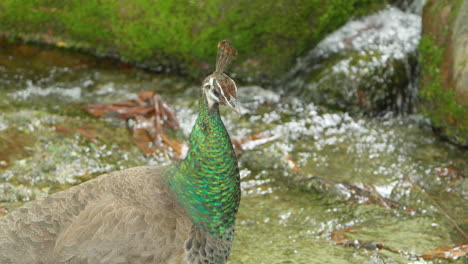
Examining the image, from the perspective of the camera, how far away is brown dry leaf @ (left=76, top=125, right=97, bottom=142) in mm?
5059

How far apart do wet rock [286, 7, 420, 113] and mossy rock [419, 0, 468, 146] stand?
0.25 meters

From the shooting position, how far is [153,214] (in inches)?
118

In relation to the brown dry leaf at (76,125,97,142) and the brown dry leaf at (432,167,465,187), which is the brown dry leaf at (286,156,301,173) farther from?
the brown dry leaf at (76,125,97,142)

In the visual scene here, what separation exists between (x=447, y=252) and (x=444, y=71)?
7.47 feet

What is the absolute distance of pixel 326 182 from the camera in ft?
15.2

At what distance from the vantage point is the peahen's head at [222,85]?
288cm

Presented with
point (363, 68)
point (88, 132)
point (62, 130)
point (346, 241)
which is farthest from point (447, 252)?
point (62, 130)

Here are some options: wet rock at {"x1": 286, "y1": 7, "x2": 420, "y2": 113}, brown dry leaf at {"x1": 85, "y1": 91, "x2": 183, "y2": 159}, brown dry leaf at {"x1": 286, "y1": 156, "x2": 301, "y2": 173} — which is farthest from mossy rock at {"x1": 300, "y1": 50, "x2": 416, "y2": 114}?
brown dry leaf at {"x1": 85, "y1": 91, "x2": 183, "y2": 159}

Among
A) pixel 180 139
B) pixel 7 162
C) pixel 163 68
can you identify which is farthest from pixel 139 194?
pixel 163 68

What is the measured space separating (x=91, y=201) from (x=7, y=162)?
1.74 meters

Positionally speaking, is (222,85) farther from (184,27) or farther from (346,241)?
(184,27)

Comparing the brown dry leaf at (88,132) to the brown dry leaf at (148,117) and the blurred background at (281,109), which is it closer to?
the blurred background at (281,109)

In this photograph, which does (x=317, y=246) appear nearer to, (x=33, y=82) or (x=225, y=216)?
(x=225, y=216)

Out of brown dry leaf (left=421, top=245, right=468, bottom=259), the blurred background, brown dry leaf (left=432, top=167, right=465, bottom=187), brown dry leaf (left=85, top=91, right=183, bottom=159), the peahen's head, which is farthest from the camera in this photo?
brown dry leaf (left=85, top=91, right=183, bottom=159)
